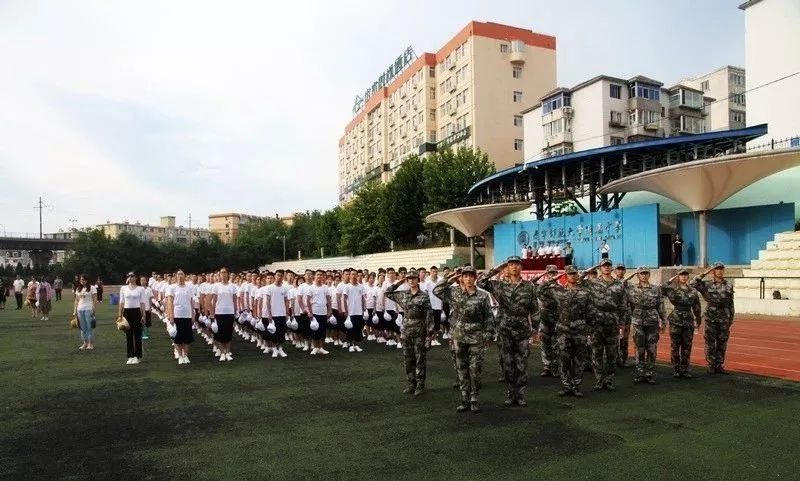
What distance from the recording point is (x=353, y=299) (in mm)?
11883

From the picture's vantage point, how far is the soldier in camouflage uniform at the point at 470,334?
6668 mm

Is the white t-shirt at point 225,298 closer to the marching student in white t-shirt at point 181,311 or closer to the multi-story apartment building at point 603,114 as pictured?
the marching student in white t-shirt at point 181,311

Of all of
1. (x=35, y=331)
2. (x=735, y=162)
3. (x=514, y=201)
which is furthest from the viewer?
(x=514, y=201)

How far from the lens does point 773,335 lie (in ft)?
41.1

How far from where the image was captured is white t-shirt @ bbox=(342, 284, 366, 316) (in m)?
11.9

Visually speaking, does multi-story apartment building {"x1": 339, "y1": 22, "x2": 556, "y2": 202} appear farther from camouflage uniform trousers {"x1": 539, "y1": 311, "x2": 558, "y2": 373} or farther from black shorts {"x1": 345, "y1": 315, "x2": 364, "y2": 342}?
camouflage uniform trousers {"x1": 539, "y1": 311, "x2": 558, "y2": 373}

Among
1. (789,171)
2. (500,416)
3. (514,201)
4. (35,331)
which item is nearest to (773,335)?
(500,416)

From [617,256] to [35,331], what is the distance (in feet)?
71.7

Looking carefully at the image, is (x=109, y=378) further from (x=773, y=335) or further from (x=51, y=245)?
(x=51, y=245)

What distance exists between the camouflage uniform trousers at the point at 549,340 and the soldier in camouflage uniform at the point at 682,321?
1.71 metres

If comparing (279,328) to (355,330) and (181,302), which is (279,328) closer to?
(355,330)

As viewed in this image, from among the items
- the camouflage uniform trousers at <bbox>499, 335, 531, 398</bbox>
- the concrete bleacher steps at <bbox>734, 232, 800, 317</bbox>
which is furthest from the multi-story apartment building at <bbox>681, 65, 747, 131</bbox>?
the camouflage uniform trousers at <bbox>499, 335, 531, 398</bbox>

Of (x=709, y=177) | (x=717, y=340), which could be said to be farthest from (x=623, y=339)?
(x=709, y=177)

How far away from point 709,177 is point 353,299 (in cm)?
1607
